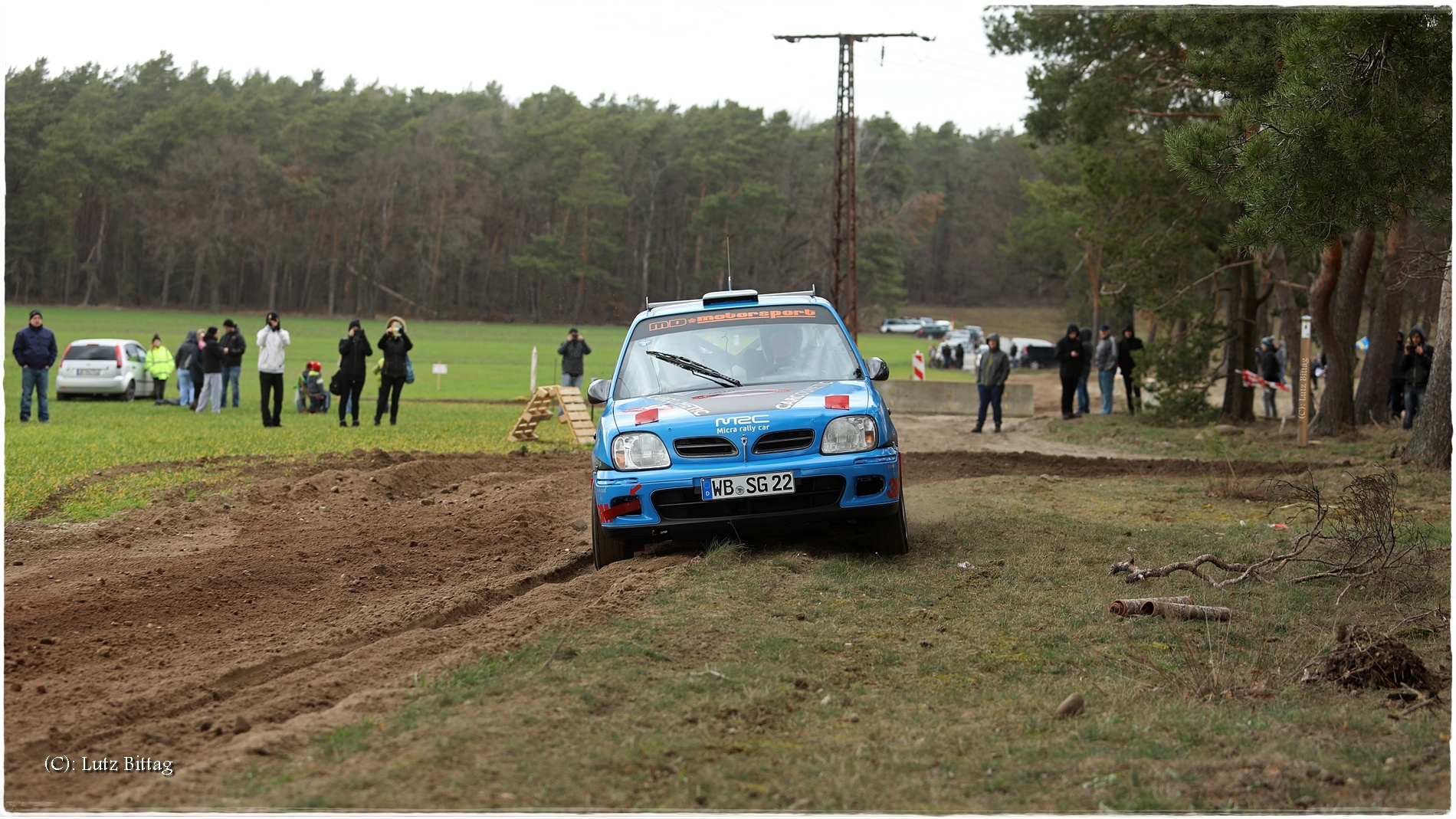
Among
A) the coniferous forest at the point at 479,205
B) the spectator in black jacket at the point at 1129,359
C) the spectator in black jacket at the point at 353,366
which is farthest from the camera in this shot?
the coniferous forest at the point at 479,205

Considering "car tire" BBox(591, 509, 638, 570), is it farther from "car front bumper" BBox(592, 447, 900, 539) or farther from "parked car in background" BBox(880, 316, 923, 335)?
"parked car in background" BBox(880, 316, 923, 335)

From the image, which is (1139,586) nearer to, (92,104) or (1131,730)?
(1131,730)

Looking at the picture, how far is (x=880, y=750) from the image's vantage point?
175 inches

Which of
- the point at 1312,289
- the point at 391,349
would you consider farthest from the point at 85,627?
the point at 1312,289

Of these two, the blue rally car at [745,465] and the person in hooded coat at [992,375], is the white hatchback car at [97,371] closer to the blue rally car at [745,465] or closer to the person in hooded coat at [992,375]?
the person in hooded coat at [992,375]

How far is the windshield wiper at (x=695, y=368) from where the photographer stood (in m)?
8.95

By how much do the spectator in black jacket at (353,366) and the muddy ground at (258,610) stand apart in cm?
704

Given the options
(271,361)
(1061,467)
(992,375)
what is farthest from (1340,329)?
(271,361)

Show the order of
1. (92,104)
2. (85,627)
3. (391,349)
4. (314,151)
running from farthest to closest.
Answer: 1. (314,151)
2. (92,104)
3. (391,349)
4. (85,627)

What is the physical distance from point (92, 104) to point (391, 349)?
3004 inches

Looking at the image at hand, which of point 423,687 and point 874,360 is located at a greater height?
point 874,360

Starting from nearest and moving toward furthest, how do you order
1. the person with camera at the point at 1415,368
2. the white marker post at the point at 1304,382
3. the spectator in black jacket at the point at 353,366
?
the white marker post at the point at 1304,382 < the spectator in black jacket at the point at 353,366 < the person with camera at the point at 1415,368

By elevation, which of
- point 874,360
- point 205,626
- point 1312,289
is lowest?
point 205,626

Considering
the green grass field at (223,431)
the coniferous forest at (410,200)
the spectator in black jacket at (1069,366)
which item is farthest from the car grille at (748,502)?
the coniferous forest at (410,200)
